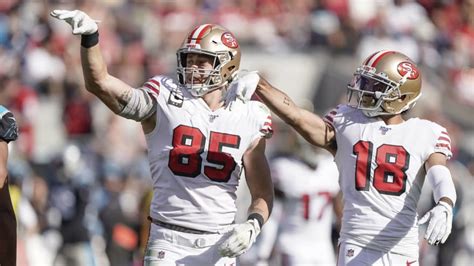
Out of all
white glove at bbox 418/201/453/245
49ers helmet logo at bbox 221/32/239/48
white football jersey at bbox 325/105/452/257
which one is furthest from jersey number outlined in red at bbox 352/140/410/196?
49ers helmet logo at bbox 221/32/239/48

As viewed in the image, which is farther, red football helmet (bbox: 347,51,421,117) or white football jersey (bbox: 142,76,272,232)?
red football helmet (bbox: 347,51,421,117)

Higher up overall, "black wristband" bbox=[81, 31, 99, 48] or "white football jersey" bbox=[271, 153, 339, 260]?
"black wristband" bbox=[81, 31, 99, 48]

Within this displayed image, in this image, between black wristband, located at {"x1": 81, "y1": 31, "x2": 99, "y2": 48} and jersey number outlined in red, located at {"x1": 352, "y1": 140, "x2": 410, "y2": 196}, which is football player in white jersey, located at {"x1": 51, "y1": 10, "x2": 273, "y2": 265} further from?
jersey number outlined in red, located at {"x1": 352, "y1": 140, "x2": 410, "y2": 196}

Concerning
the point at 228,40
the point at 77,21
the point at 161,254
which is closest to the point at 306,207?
the point at 228,40

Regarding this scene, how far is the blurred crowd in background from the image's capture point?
1252cm

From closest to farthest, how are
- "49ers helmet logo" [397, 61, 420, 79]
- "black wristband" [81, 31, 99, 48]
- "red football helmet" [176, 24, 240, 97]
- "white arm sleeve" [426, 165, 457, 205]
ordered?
"black wristband" [81, 31, 99, 48]
"white arm sleeve" [426, 165, 457, 205]
"red football helmet" [176, 24, 240, 97]
"49ers helmet logo" [397, 61, 420, 79]

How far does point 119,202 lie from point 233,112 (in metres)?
5.94

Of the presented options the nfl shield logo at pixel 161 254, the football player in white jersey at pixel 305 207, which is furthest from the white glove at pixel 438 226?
the football player in white jersey at pixel 305 207

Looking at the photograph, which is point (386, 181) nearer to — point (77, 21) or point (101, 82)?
point (101, 82)

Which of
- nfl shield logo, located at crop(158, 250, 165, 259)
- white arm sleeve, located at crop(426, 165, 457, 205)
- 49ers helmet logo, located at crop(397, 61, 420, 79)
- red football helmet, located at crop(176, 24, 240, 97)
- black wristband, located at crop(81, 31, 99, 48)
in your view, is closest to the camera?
black wristband, located at crop(81, 31, 99, 48)

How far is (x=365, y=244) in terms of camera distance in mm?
7000

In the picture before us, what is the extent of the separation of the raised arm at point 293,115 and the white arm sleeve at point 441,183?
665 mm

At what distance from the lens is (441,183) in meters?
6.73

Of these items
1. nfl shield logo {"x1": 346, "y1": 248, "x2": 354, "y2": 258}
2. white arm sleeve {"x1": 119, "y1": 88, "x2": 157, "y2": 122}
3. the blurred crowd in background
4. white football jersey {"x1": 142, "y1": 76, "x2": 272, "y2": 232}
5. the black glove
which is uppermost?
the black glove
